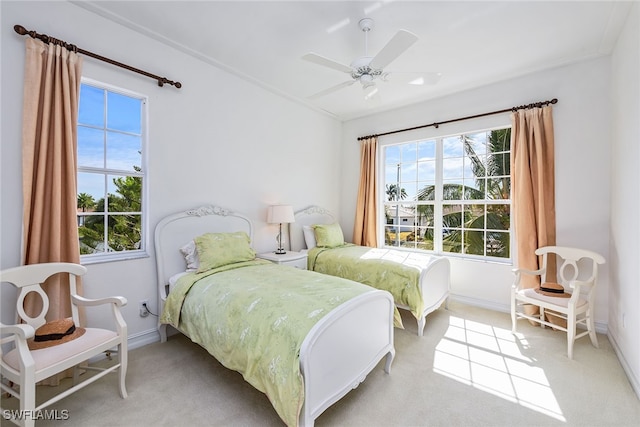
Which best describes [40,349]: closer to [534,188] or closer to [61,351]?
[61,351]

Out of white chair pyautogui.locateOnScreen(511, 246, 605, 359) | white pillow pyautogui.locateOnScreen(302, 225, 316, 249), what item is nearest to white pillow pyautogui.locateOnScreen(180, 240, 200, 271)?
white pillow pyautogui.locateOnScreen(302, 225, 316, 249)

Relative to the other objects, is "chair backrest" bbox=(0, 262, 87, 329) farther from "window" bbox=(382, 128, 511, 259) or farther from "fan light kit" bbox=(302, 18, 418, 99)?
"window" bbox=(382, 128, 511, 259)

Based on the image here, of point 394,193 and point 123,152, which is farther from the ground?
point 123,152

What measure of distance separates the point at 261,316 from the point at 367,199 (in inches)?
127

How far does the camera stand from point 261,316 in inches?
67.4

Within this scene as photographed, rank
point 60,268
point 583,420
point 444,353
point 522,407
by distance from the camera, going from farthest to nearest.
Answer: point 444,353
point 60,268
point 522,407
point 583,420

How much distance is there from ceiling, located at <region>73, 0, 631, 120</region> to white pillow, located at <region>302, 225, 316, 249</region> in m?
2.12

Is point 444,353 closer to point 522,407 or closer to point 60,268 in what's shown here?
point 522,407

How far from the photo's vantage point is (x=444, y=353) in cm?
247

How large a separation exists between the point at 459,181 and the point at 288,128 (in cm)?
260

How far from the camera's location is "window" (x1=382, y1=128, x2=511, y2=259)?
142 inches

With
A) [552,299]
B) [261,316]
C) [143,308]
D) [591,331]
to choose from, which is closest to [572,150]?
[552,299]

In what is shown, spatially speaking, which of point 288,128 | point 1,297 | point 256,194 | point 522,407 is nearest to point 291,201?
point 256,194

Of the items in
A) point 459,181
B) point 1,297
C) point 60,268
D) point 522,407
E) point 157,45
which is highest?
point 157,45
